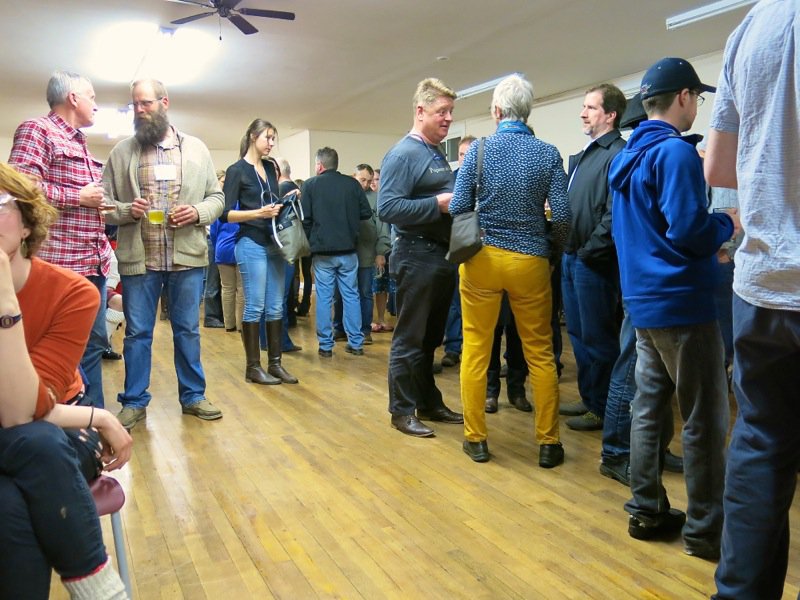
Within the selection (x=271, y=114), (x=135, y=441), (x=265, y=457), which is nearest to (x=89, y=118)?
(x=135, y=441)

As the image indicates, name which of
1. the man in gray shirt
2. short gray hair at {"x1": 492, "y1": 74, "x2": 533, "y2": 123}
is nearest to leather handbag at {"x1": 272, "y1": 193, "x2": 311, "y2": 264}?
short gray hair at {"x1": 492, "y1": 74, "x2": 533, "y2": 123}

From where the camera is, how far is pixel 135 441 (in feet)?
10.1

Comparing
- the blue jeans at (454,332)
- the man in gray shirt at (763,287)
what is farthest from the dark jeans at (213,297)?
the man in gray shirt at (763,287)

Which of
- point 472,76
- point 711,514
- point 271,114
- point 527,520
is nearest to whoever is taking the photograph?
point 711,514

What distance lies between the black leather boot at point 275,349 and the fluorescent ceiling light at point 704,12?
15.0 ft

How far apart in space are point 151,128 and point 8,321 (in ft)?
6.97

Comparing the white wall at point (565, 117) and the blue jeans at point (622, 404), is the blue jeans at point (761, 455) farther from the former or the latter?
the white wall at point (565, 117)

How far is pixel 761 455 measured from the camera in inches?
50.8

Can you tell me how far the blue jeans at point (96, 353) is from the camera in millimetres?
2918

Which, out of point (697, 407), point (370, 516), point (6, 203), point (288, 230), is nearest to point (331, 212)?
point (288, 230)

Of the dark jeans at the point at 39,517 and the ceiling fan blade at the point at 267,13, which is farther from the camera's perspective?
the ceiling fan blade at the point at 267,13

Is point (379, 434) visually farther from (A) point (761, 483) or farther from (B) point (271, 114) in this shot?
(B) point (271, 114)

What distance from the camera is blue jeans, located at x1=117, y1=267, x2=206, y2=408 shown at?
127 inches

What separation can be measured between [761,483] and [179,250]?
2.71 metres
